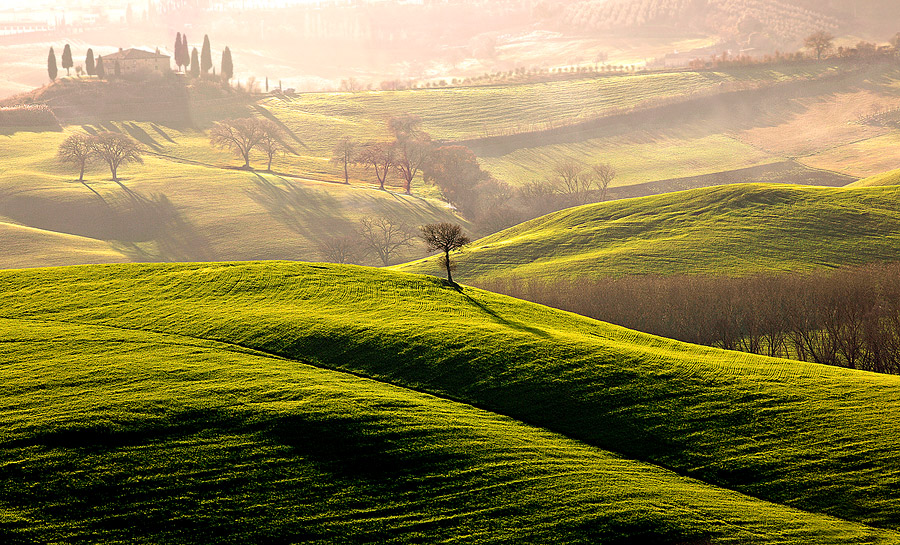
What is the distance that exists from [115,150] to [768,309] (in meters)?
153

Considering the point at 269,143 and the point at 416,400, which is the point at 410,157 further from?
the point at 416,400

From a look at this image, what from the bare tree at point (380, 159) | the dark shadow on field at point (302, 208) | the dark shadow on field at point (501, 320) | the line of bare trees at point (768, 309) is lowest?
the line of bare trees at point (768, 309)

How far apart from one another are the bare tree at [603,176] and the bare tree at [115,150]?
118 metres

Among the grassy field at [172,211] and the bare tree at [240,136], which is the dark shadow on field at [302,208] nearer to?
the grassy field at [172,211]

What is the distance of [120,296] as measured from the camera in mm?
50219

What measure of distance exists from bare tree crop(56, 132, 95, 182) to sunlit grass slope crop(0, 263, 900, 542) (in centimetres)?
12749

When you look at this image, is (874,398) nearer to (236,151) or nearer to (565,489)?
(565,489)

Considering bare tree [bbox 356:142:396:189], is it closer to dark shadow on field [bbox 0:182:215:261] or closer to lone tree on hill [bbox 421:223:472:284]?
dark shadow on field [bbox 0:182:215:261]

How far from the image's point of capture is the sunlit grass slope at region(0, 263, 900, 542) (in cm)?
2852

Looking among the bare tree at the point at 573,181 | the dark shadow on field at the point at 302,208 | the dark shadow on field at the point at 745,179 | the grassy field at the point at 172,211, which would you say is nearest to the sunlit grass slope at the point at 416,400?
the grassy field at the point at 172,211

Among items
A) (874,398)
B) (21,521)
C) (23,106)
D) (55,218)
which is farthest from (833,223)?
(23,106)

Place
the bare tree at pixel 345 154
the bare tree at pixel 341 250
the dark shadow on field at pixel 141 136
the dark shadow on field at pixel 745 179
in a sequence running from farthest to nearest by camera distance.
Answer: the dark shadow on field at pixel 141 136 < the bare tree at pixel 345 154 < the dark shadow on field at pixel 745 179 < the bare tree at pixel 341 250

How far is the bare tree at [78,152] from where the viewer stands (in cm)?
16462

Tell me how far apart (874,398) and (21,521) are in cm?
4224
